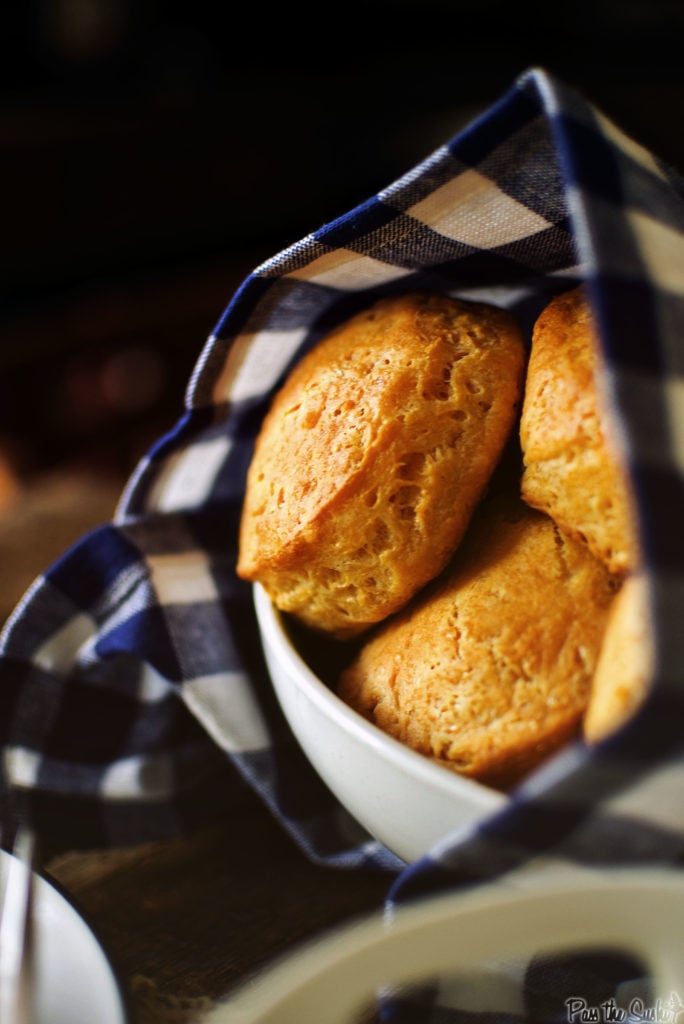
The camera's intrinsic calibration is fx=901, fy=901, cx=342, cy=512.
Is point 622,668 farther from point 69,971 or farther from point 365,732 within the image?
point 69,971

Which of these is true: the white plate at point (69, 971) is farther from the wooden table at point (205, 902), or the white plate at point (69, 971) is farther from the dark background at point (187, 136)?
the dark background at point (187, 136)

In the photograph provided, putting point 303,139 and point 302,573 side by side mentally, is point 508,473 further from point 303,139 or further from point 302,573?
point 303,139

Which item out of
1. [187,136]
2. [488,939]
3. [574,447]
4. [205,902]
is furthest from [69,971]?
[187,136]

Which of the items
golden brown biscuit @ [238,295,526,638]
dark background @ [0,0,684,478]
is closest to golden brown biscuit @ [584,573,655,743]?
golden brown biscuit @ [238,295,526,638]

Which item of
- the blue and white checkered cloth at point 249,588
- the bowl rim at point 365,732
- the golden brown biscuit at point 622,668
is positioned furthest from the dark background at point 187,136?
the golden brown biscuit at point 622,668

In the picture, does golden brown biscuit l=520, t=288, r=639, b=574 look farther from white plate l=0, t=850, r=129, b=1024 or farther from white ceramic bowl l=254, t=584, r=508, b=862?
white plate l=0, t=850, r=129, b=1024

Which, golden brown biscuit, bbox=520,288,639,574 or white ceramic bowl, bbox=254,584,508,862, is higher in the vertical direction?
golden brown biscuit, bbox=520,288,639,574

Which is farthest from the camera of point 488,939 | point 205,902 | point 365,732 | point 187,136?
point 187,136
